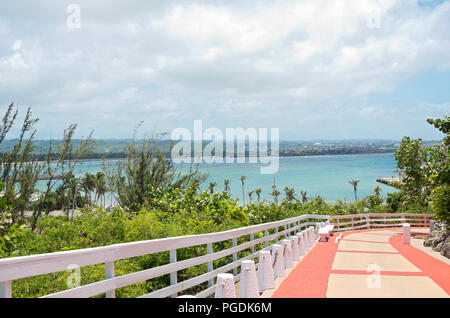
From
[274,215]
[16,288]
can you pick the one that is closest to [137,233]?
[16,288]

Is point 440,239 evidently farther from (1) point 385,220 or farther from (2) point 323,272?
(1) point 385,220

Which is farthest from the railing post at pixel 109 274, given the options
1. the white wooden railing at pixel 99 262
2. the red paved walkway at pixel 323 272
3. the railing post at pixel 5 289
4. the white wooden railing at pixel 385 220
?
the white wooden railing at pixel 385 220

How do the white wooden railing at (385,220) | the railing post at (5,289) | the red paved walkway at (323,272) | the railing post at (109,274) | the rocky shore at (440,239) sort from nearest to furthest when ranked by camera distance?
the railing post at (5,289), the railing post at (109,274), the red paved walkway at (323,272), the rocky shore at (440,239), the white wooden railing at (385,220)

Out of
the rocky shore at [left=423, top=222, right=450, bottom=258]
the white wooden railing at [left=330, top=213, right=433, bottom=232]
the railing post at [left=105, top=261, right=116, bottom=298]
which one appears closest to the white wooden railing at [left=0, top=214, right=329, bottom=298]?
the railing post at [left=105, top=261, right=116, bottom=298]

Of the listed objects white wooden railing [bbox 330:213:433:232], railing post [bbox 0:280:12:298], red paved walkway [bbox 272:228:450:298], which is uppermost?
railing post [bbox 0:280:12:298]

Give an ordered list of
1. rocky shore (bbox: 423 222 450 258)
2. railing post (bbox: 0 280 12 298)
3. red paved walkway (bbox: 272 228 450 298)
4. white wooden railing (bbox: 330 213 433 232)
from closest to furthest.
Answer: railing post (bbox: 0 280 12 298)
red paved walkway (bbox: 272 228 450 298)
rocky shore (bbox: 423 222 450 258)
white wooden railing (bbox: 330 213 433 232)

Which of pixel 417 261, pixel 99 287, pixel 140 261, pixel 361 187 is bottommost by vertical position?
pixel 361 187

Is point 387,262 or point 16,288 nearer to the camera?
point 16,288

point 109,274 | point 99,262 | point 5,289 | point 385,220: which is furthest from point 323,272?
point 385,220

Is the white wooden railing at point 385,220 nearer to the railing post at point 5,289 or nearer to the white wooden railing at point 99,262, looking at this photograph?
the white wooden railing at point 99,262

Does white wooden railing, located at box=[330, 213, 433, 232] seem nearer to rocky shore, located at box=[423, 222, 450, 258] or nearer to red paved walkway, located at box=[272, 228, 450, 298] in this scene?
rocky shore, located at box=[423, 222, 450, 258]
